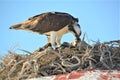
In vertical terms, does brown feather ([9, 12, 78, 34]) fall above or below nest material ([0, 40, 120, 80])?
above

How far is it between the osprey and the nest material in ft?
7.26

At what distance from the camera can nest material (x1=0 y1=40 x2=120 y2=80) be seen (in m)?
8.67

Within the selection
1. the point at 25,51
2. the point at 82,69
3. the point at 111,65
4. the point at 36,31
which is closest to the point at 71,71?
the point at 82,69

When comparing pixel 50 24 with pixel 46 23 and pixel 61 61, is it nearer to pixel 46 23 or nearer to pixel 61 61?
pixel 46 23

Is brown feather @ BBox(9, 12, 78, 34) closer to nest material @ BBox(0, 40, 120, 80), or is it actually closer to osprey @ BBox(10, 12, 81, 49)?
osprey @ BBox(10, 12, 81, 49)

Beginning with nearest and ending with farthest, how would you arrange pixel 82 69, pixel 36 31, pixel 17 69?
pixel 82 69
pixel 17 69
pixel 36 31

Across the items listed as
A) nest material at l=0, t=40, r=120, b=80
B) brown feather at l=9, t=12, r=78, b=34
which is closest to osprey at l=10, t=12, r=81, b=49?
brown feather at l=9, t=12, r=78, b=34

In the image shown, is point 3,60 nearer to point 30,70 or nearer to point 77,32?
point 30,70

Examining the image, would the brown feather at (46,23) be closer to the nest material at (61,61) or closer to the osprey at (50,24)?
the osprey at (50,24)

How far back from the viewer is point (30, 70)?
8.80m

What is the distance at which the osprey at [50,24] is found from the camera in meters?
11.7

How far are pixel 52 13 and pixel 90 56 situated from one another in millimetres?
3492

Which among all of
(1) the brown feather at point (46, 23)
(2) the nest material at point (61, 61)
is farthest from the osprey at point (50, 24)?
(2) the nest material at point (61, 61)

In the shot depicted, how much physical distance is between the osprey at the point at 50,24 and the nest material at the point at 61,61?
2213 mm
